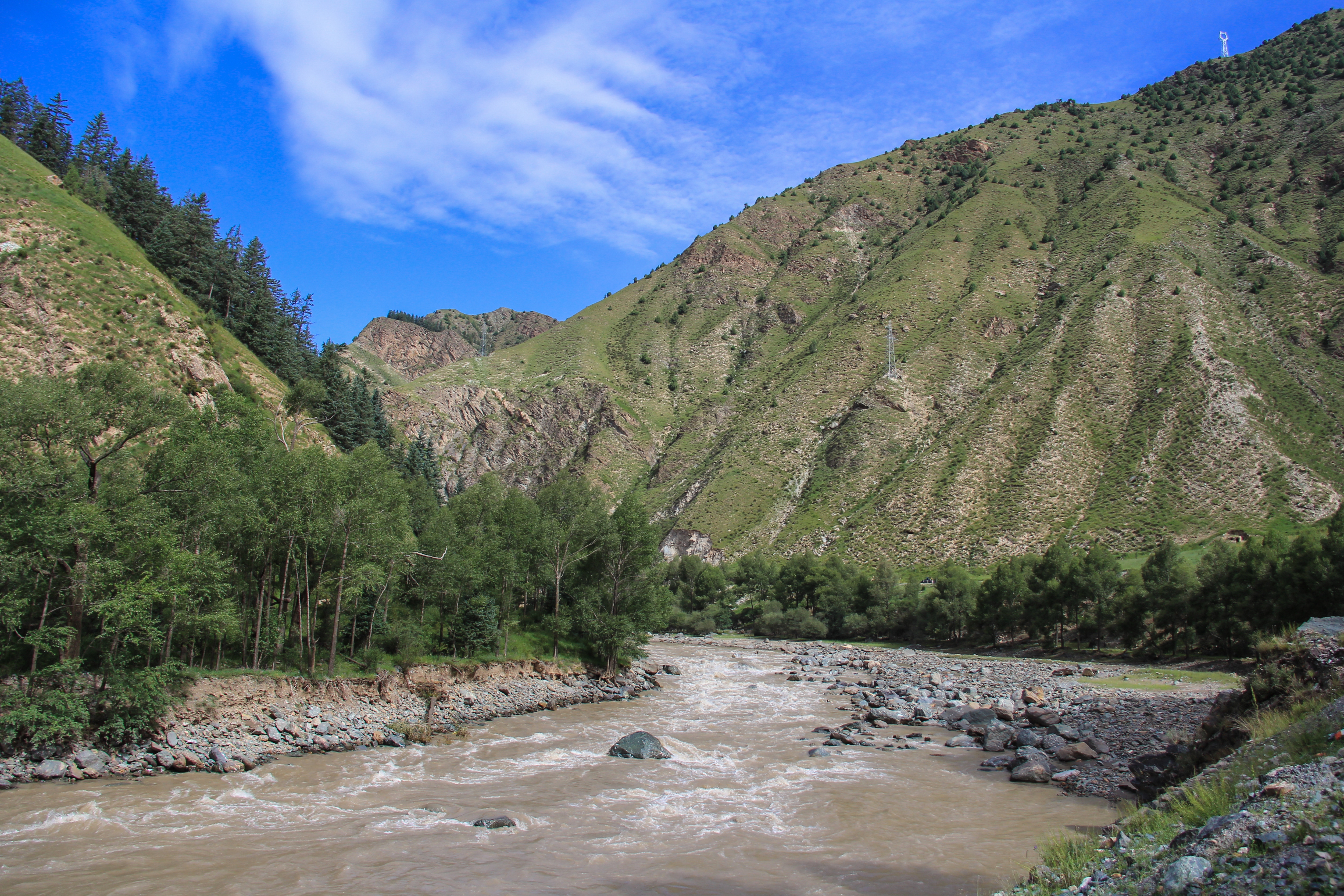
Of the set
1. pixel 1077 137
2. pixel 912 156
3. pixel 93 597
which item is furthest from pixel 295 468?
pixel 912 156

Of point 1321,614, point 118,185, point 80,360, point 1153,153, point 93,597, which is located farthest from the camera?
point 1153,153

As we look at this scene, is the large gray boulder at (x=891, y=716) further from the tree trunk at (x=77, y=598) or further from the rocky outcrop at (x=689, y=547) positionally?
the rocky outcrop at (x=689, y=547)

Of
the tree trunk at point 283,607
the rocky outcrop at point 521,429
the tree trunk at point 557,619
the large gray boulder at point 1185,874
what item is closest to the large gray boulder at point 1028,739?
the large gray boulder at point 1185,874

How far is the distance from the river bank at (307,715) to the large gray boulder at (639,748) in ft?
27.2

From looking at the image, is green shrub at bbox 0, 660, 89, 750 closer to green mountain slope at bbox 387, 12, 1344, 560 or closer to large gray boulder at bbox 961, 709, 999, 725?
large gray boulder at bbox 961, 709, 999, 725

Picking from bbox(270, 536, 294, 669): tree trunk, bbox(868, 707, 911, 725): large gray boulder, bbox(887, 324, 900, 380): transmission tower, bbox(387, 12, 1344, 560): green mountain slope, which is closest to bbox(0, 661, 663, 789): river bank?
bbox(270, 536, 294, 669): tree trunk

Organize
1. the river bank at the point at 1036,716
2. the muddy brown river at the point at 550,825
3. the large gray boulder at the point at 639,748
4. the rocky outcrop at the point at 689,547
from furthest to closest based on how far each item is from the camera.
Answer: the rocky outcrop at the point at 689,547 → the large gray boulder at the point at 639,748 → the river bank at the point at 1036,716 → the muddy brown river at the point at 550,825

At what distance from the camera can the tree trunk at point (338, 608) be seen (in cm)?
2867

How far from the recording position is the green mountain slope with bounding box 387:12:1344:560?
254 ft

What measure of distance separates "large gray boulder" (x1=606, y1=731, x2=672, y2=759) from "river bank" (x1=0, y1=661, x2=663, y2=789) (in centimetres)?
829

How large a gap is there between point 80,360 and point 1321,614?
7904 cm

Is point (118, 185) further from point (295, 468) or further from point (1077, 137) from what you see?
point (1077, 137)

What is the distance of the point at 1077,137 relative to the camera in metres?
159

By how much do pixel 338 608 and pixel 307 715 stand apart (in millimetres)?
4690
